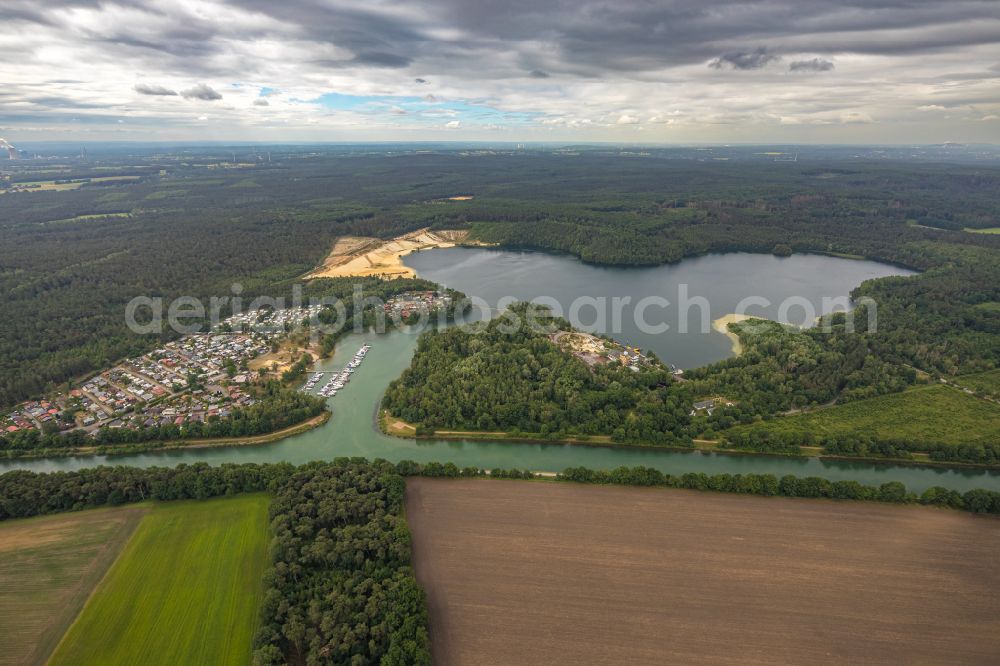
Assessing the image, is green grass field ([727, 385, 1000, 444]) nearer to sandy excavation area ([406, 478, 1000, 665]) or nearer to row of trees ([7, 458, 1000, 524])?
row of trees ([7, 458, 1000, 524])

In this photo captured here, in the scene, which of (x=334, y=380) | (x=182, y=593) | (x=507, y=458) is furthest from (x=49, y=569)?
(x=507, y=458)

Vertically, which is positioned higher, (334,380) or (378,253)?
(378,253)

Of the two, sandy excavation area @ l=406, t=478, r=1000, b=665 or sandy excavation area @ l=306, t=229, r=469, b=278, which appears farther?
sandy excavation area @ l=306, t=229, r=469, b=278

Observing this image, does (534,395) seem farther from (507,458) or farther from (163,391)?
(163,391)

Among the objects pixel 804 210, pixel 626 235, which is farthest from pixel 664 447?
pixel 804 210

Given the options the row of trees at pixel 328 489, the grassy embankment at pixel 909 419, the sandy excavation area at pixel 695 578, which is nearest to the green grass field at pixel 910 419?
the grassy embankment at pixel 909 419

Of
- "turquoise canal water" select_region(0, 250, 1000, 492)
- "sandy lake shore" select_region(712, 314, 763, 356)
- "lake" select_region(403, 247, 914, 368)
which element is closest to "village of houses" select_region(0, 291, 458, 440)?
"turquoise canal water" select_region(0, 250, 1000, 492)

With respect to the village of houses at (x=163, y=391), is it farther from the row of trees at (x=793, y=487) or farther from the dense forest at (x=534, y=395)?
the row of trees at (x=793, y=487)
